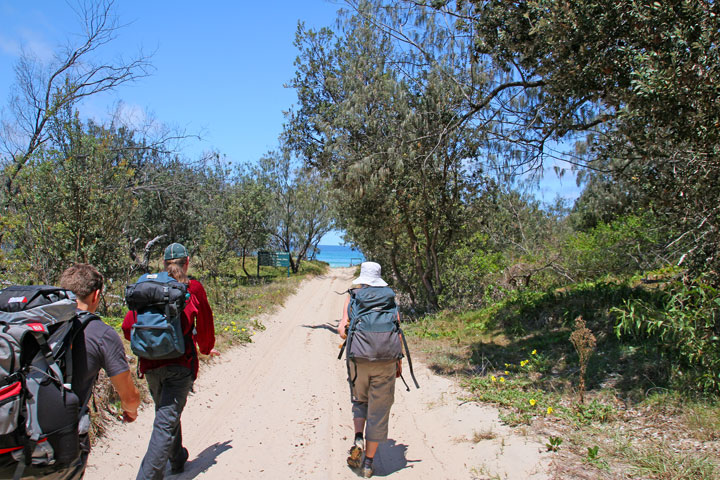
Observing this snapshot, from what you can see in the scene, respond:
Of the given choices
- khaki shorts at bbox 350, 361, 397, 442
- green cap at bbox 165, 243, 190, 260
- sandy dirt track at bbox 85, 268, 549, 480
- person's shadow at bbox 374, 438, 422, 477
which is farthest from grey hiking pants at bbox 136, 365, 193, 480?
person's shadow at bbox 374, 438, 422, 477

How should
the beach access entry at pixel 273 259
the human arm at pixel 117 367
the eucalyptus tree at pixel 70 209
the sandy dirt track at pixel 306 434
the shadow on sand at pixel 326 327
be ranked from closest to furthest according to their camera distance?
the human arm at pixel 117 367, the sandy dirt track at pixel 306 434, the eucalyptus tree at pixel 70 209, the shadow on sand at pixel 326 327, the beach access entry at pixel 273 259

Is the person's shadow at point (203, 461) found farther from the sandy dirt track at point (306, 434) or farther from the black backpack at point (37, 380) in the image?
the black backpack at point (37, 380)

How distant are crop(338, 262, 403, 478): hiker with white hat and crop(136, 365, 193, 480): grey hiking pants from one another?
1422 mm

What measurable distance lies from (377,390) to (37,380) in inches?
105

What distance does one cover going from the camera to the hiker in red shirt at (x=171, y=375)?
11.5 feet

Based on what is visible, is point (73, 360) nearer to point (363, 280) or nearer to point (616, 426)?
point (363, 280)

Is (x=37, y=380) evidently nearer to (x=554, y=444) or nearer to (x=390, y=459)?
(x=390, y=459)

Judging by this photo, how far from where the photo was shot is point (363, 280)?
4.30 metres

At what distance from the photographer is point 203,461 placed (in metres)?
4.38

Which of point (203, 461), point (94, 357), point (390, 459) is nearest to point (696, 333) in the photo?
point (390, 459)

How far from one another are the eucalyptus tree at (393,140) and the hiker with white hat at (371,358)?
480 cm

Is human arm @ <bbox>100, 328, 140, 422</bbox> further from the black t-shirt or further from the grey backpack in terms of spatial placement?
the grey backpack

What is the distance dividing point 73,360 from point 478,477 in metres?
3.35

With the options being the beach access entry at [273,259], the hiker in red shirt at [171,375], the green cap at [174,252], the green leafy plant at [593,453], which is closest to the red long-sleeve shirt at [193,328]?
the hiker in red shirt at [171,375]
